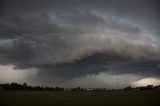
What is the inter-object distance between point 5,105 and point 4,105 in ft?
0.53

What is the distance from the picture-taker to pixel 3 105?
36.3 metres

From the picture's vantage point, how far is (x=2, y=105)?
36.7m

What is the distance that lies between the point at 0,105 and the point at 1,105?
0.76 metres

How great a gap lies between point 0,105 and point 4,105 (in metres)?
0.60

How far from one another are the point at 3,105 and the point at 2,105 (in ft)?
1.30

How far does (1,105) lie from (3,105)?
242 millimetres

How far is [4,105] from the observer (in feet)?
118

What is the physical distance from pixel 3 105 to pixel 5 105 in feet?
1.99

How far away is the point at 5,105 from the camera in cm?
3584

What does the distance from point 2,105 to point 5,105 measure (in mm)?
1002

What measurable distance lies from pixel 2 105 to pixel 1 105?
0.51 metres

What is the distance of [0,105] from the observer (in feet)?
116
